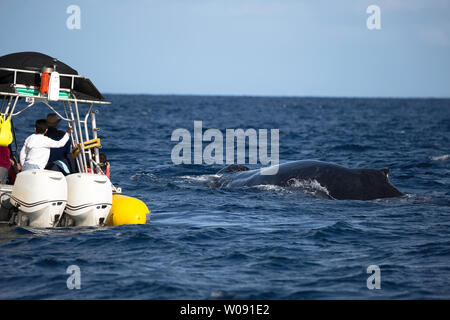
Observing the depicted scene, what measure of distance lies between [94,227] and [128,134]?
2898cm

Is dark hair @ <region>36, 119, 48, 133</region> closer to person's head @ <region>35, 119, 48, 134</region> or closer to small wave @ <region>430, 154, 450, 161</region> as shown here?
person's head @ <region>35, 119, 48, 134</region>

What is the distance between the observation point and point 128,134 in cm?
4109

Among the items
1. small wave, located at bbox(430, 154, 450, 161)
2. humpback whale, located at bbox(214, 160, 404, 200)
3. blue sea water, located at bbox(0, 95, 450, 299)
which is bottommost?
blue sea water, located at bbox(0, 95, 450, 299)

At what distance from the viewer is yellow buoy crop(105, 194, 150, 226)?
1288 centimetres

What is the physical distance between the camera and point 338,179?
649 inches

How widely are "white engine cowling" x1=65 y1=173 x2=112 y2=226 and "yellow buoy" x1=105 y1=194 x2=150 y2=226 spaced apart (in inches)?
14.2

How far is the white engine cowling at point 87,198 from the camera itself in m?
12.3

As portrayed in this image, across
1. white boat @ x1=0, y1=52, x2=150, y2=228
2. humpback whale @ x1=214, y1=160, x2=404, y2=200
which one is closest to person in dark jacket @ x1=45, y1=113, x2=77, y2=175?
white boat @ x1=0, y1=52, x2=150, y2=228

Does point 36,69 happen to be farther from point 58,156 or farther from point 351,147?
point 351,147

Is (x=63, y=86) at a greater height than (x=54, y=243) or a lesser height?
greater

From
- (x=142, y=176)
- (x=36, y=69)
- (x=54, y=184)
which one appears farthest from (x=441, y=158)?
(x=54, y=184)

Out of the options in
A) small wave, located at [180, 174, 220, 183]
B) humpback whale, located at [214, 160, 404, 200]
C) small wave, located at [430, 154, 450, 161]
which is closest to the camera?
humpback whale, located at [214, 160, 404, 200]
